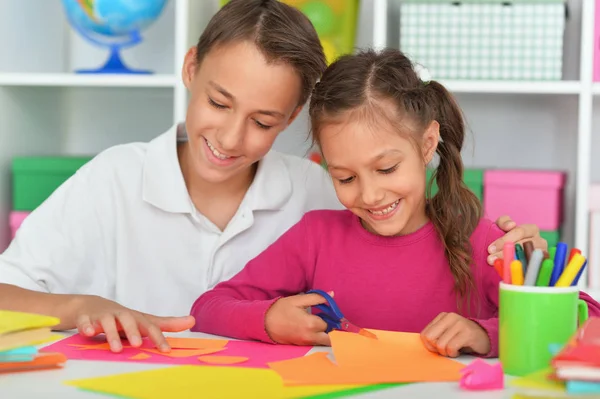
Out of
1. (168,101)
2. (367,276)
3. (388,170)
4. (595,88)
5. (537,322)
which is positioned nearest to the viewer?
(537,322)

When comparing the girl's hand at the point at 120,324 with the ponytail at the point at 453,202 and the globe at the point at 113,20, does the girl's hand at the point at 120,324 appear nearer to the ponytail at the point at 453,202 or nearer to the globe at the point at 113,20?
the ponytail at the point at 453,202

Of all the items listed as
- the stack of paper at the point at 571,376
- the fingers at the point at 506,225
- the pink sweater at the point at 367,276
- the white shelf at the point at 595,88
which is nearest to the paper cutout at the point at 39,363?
the pink sweater at the point at 367,276

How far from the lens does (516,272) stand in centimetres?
84

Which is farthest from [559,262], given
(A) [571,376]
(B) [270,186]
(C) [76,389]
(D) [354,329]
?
(B) [270,186]

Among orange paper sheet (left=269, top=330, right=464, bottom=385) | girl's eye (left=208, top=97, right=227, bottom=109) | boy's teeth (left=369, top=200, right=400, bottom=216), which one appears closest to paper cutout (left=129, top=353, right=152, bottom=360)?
orange paper sheet (left=269, top=330, right=464, bottom=385)

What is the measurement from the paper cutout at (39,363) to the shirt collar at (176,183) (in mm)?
646

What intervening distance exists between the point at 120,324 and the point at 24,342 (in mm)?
188

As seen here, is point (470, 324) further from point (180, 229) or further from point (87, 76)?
point (87, 76)

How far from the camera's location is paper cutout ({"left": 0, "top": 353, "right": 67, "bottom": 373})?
81 cm

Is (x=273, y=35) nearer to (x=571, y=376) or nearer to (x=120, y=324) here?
(x=120, y=324)

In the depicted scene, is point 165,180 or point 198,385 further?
point 165,180

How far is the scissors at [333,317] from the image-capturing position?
992 mm

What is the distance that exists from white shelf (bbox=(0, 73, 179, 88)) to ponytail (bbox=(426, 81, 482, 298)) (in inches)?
33.7

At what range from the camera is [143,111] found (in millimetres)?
2350
